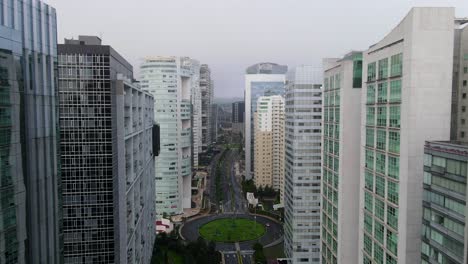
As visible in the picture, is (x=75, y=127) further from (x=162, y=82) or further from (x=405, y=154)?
(x=162, y=82)

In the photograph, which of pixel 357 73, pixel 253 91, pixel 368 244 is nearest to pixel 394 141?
pixel 368 244

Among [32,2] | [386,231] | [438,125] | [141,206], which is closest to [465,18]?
[438,125]

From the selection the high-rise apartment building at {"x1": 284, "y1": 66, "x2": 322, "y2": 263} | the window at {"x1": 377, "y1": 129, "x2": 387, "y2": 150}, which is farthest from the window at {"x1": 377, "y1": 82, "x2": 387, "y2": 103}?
the high-rise apartment building at {"x1": 284, "y1": 66, "x2": 322, "y2": 263}

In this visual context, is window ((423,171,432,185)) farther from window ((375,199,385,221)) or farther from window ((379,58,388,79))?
window ((379,58,388,79))

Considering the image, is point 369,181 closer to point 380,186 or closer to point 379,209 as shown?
point 380,186

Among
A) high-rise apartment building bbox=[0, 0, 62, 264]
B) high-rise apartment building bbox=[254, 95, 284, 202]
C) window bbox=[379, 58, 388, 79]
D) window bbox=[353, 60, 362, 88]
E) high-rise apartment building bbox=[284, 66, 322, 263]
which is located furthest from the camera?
high-rise apartment building bbox=[254, 95, 284, 202]
